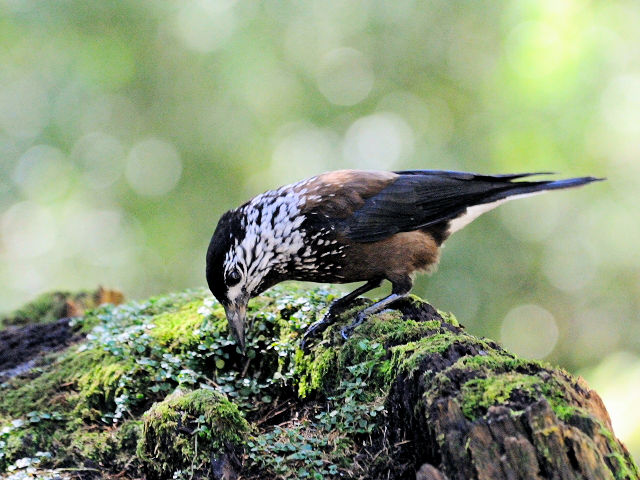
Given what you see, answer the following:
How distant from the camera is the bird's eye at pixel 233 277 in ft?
14.9

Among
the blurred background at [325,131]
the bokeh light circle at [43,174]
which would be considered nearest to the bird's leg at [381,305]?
the blurred background at [325,131]

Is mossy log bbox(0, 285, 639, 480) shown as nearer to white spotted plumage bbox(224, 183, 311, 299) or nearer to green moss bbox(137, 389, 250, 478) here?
green moss bbox(137, 389, 250, 478)

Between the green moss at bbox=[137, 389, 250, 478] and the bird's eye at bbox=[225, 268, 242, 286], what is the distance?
1036mm

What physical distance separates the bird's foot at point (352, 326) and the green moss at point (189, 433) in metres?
0.90

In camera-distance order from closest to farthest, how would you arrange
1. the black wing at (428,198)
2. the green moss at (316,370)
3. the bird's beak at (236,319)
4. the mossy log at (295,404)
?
the mossy log at (295,404), the green moss at (316,370), the bird's beak at (236,319), the black wing at (428,198)

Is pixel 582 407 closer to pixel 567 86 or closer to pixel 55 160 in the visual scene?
pixel 567 86

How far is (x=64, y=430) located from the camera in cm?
434

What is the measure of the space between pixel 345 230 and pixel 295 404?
3.99 ft

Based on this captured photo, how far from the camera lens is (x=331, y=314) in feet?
15.2

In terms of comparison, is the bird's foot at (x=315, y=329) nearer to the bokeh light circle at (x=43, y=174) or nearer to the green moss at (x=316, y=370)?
the green moss at (x=316, y=370)

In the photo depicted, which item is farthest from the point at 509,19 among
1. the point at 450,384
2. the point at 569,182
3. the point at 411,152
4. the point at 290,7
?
the point at 450,384

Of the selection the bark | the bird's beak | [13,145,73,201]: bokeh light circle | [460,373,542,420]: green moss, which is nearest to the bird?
the bird's beak

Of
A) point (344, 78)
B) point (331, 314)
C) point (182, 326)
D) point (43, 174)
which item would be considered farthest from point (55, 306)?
point (344, 78)

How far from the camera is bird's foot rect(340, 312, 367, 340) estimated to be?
4205 mm
